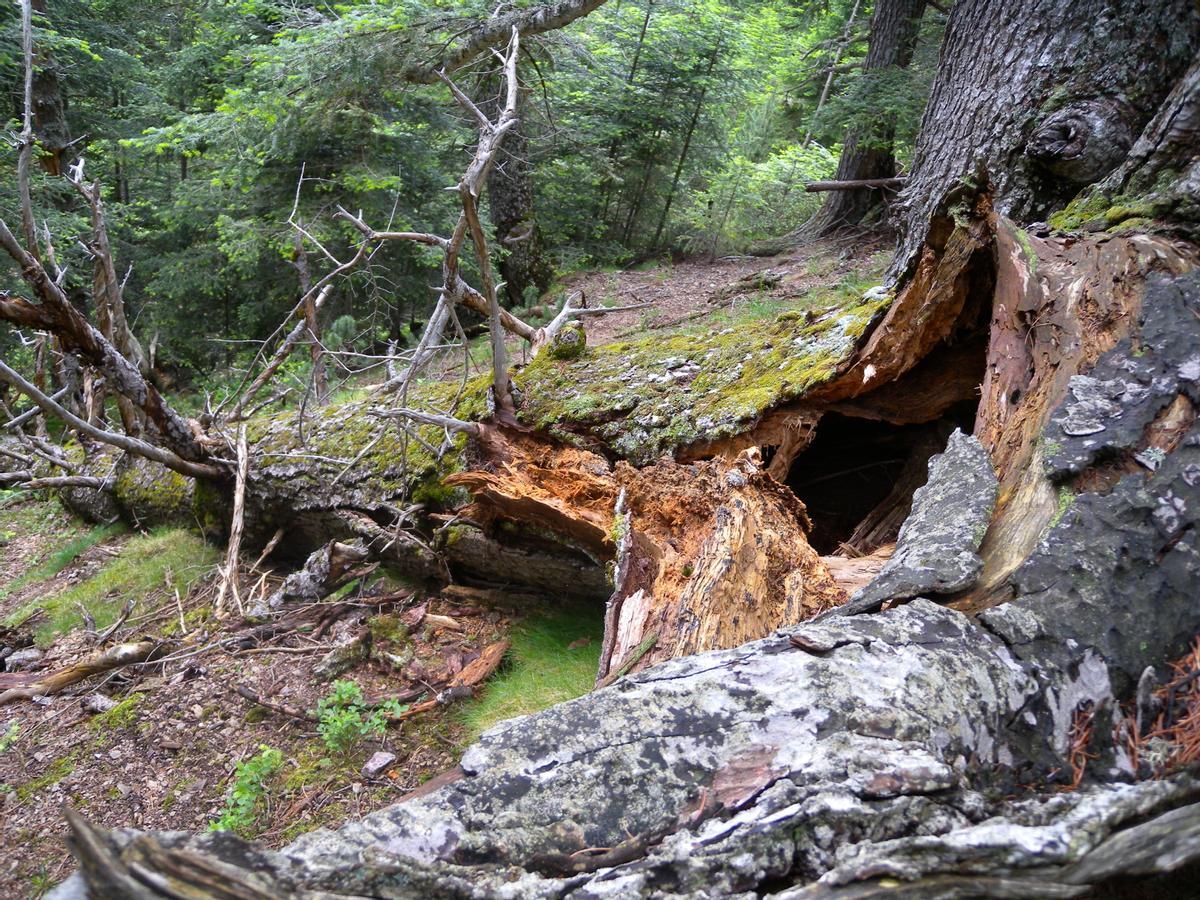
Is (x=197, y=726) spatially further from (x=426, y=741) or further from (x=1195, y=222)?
(x=1195, y=222)

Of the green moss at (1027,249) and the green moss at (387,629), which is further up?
the green moss at (1027,249)

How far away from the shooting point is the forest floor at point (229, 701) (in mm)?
3389

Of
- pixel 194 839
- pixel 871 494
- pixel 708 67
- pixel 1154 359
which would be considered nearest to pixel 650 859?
pixel 194 839

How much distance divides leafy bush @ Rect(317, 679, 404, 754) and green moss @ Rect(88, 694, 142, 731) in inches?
41.4

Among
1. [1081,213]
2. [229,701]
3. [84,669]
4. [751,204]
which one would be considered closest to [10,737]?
[84,669]

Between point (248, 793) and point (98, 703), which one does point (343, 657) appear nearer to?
point (248, 793)

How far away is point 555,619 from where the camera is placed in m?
4.61

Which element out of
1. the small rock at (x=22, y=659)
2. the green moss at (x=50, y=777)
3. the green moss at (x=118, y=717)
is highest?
the green moss at (x=118, y=717)

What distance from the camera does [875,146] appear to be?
8.54 meters

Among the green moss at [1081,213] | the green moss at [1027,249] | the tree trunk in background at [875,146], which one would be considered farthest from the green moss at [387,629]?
the tree trunk in background at [875,146]

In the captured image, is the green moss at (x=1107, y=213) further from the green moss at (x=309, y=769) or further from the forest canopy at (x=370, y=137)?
the forest canopy at (x=370, y=137)

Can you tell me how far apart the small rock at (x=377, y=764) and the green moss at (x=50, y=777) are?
152cm

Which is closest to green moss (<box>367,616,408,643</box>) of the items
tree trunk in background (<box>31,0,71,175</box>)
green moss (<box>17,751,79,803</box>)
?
green moss (<box>17,751,79,803</box>)

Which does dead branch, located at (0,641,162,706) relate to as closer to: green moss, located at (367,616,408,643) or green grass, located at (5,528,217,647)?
green grass, located at (5,528,217,647)
